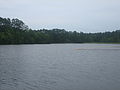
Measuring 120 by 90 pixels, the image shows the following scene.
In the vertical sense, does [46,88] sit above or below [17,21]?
below

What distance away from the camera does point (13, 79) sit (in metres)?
21.3

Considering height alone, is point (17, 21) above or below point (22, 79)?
above

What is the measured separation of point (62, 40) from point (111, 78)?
15882cm

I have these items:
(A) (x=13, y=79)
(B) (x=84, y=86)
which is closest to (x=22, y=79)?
(A) (x=13, y=79)

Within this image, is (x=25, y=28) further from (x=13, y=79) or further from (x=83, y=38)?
(x=13, y=79)

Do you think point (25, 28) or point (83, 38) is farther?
point (83, 38)

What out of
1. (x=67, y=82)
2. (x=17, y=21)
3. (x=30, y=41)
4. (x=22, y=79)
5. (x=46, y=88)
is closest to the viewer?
(x=46, y=88)

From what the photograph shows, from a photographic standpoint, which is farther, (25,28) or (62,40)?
(62,40)

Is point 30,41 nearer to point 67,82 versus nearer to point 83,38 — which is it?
point 83,38

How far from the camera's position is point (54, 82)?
64.2 ft

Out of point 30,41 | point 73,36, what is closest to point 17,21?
point 30,41

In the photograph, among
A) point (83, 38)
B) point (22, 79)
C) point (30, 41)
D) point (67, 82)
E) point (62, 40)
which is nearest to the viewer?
point (67, 82)

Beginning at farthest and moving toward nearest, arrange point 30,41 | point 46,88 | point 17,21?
point 17,21, point 30,41, point 46,88

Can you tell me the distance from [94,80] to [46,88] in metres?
5.48
